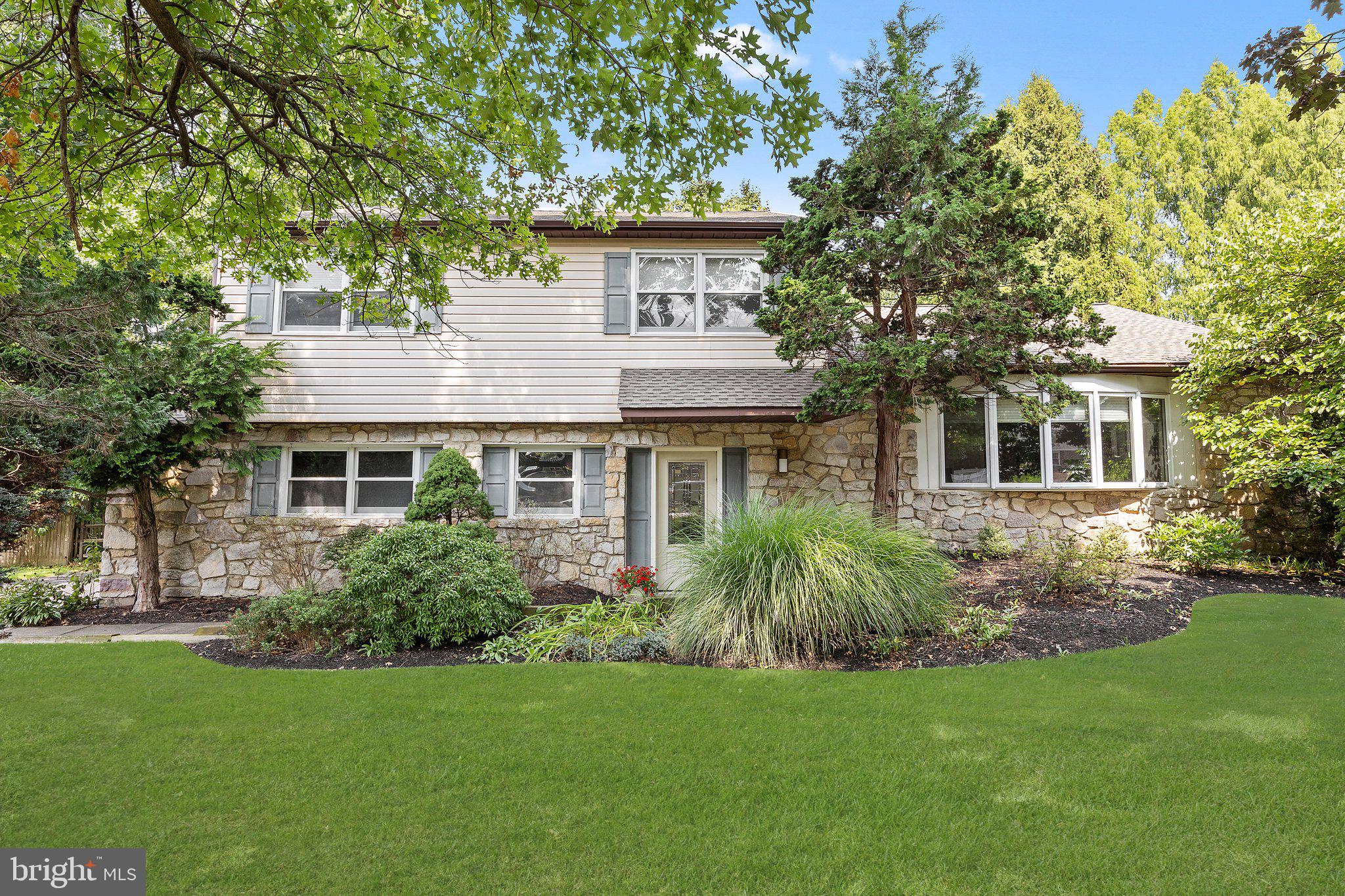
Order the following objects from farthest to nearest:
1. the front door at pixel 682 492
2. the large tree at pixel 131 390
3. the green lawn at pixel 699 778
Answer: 1. the front door at pixel 682 492
2. the large tree at pixel 131 390
3. the green lawn at pixel 699 778

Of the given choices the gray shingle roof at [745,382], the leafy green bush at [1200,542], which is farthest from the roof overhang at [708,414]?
the leafy green bush at [1200,542]

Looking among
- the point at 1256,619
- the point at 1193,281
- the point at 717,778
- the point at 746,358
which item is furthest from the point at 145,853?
the point at 1193,281

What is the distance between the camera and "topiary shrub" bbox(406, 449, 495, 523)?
27.6 ft

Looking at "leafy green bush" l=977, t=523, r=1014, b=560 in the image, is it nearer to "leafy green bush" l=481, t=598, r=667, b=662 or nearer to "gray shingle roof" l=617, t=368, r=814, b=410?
"gray shingle roof" l=617, t=368, r=814, b=410

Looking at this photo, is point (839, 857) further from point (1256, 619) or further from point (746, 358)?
point (746, 358)

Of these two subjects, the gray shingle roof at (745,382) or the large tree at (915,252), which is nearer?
the large tree at (915,252)

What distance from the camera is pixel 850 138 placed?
26.1 feet

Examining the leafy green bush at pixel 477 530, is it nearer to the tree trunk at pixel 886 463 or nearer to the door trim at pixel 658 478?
the door trim at pixel 658 478

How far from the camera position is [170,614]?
8336 mm

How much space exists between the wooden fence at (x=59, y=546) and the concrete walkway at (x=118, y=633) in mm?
6754

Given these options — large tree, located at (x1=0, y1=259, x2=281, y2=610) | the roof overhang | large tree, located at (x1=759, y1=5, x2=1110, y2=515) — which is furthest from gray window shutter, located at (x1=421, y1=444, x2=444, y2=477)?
large tree, located at (x1=759, y1=5, x2=1110, y2=515)

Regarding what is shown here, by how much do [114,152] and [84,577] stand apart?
8.07 metres

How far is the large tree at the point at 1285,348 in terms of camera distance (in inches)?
326

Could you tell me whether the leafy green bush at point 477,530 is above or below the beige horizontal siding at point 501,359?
below
